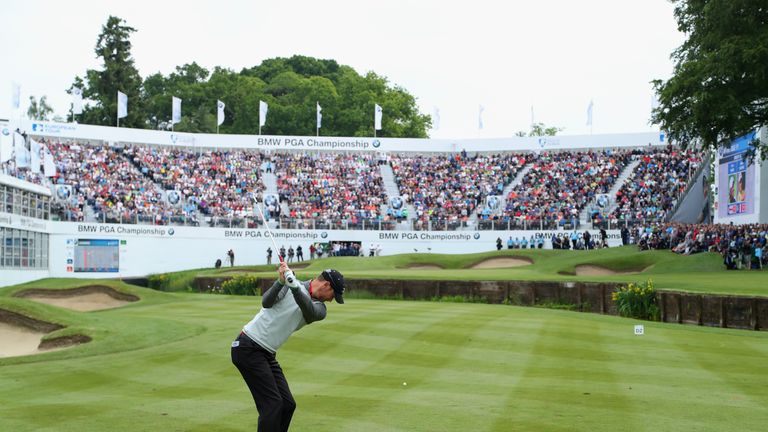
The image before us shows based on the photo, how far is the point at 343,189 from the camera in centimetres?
7088

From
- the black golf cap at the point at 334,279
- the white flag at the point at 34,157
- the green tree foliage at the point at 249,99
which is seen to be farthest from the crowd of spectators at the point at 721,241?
the green tree foliage at the point at 249,99

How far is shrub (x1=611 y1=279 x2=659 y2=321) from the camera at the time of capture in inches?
1049

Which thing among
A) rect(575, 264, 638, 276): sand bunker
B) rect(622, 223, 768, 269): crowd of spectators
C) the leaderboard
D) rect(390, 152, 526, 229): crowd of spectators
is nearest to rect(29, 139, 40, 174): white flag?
the leaderboard

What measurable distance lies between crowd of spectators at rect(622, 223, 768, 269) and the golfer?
108 feet

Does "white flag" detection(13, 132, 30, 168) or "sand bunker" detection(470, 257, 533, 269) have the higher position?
"white flag" detection(13, 132, 30, 168)

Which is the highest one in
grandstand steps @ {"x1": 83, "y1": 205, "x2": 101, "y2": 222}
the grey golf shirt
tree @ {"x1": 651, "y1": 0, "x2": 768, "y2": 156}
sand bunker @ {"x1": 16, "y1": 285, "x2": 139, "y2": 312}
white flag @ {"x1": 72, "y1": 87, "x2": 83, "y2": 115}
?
white flag @ {"x1": 72, "y1": 87, "x2": 83, "y2": 115}

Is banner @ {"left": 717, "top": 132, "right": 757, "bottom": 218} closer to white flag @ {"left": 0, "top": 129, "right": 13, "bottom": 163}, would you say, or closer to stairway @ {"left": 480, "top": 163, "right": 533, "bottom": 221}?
stairway @ {"left": 480, "top": 163, "right": 533, "bottom": 221}

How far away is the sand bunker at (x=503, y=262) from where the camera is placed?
175 ft

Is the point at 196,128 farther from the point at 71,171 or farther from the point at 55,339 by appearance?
the point at 55,339

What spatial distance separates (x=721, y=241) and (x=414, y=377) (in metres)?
29.7

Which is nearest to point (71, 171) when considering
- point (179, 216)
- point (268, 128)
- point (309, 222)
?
point (179, 216)

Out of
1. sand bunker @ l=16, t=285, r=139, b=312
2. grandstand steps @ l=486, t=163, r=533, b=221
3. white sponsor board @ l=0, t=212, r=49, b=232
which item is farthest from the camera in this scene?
grandstand steps @ l=486, t=163, r=533, b=221

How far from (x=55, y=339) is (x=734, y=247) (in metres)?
29.9

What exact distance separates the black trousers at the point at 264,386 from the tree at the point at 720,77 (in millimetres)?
26891
